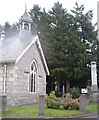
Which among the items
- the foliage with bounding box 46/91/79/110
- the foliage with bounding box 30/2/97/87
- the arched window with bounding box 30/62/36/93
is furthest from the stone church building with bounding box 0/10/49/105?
the foliage with bounding box 30/2/97/87

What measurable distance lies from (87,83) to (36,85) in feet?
42.6

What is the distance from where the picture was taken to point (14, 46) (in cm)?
2523

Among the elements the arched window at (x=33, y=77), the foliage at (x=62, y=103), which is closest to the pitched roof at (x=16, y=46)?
the arched window at (x=33, y=77)

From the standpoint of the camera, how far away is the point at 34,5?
48.3m

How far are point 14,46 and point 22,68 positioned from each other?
2.67 meters

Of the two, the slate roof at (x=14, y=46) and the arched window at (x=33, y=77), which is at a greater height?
the slate roof at (x=14, y=46)

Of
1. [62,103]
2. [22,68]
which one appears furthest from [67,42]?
[62,103]

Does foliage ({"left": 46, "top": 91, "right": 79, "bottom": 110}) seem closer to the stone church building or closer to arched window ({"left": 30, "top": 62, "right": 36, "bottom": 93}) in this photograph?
the stone church building

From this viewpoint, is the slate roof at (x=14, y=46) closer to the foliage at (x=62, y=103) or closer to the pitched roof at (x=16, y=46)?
the pitched roof at (x=16, y=46)

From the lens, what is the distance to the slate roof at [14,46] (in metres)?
22.7

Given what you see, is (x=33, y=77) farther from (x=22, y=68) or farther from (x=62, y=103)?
(x=62, y=103)

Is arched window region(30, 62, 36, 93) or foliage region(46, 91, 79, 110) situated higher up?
arched window region(30, 62, 36, 93)

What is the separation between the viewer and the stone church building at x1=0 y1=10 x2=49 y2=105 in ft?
73.4

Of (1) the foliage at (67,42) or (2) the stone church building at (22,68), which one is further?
(1) the foliage at (67,42)
